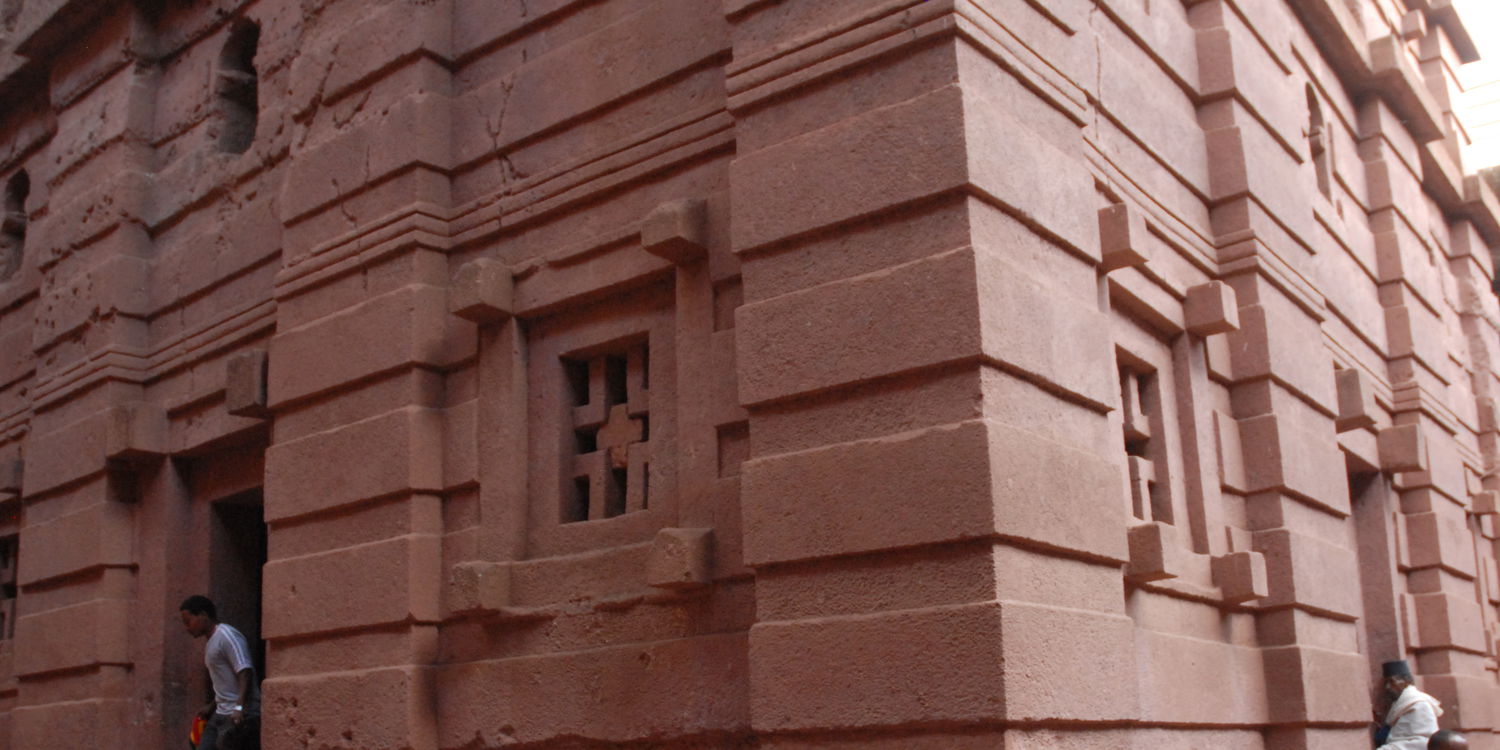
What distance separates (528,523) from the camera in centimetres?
706

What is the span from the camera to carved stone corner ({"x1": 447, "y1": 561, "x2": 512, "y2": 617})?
6785mm

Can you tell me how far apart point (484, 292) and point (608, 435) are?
2.97 feet

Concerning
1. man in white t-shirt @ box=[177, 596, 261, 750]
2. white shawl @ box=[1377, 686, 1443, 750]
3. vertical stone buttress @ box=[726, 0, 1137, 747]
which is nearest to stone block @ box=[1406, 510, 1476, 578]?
white shawl @ box=[1377, 686, 1443, 750]

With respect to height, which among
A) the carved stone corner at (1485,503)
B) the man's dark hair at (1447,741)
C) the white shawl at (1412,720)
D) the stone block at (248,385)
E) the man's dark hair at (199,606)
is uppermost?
the stone block at (248,385)

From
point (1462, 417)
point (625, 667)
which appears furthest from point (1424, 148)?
point (625, 667)

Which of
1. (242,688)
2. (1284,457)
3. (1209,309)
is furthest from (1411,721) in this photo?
(242,688)

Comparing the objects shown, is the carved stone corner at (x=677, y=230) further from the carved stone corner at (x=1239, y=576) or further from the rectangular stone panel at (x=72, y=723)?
the rectangular stone panel at (x=72, y=723)

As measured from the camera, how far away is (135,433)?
963 centimetres

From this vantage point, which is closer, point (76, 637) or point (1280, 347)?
point (1280, 347)

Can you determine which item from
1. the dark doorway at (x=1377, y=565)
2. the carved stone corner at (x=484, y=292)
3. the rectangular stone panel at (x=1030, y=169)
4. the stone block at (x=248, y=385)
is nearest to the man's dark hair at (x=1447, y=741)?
the dark doorway at (x=1377, y=565)

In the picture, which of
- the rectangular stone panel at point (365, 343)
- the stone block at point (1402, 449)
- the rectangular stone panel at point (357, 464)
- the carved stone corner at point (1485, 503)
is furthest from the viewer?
the carved stone corner at point (1485, 503)

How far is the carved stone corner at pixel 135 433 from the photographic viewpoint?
962 centimetres

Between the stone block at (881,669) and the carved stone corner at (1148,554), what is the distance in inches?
37.6

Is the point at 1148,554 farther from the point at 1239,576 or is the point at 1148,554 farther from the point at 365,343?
the point at 365,343
